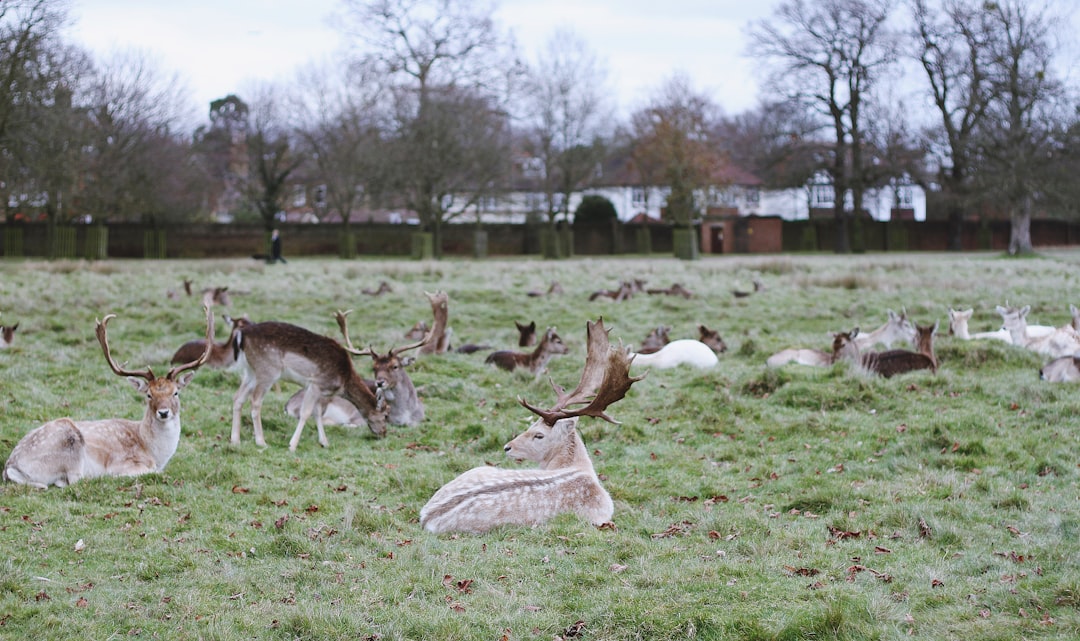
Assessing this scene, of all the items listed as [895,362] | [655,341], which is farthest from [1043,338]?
[655,341]

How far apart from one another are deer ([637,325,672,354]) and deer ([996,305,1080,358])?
4748 millimetres

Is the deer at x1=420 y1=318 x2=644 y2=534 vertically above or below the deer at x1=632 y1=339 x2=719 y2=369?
below

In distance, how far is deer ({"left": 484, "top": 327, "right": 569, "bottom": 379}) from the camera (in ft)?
41.3

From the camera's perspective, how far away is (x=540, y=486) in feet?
21.7

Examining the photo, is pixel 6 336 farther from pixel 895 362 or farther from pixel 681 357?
pixel 895 362

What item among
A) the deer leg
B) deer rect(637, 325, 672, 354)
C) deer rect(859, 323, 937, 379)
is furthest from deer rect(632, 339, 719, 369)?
the deer leg

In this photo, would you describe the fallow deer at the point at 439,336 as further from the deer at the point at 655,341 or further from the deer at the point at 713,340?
the deer at the point at 713,340

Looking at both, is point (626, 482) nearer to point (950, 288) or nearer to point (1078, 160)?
point (950, 288)

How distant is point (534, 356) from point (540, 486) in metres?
6.13

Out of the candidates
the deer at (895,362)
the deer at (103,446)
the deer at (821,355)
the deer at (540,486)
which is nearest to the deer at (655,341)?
the deer at (821,355)

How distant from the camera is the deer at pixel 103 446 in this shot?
714cm

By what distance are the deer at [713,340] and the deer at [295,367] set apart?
20.7 ft

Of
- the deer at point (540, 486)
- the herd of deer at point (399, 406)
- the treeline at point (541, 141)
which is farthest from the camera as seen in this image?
the treeline at point (541, 141)

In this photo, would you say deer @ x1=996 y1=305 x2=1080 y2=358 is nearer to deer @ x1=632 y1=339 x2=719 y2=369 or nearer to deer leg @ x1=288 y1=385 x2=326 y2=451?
deer @ x1=632 y1=339 x2=719 y2=369
